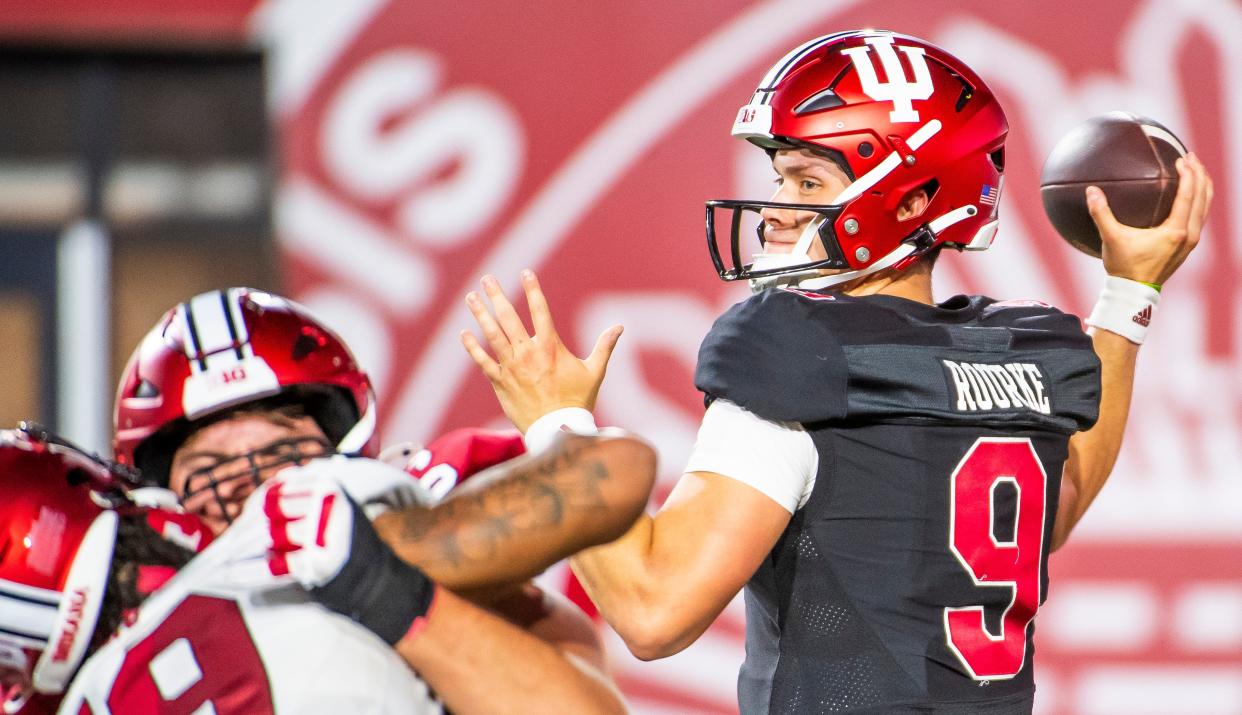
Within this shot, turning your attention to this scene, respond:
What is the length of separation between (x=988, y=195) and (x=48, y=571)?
1.39 meters

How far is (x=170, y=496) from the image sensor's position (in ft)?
5.40

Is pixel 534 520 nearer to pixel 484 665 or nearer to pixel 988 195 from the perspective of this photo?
pixel 484 665

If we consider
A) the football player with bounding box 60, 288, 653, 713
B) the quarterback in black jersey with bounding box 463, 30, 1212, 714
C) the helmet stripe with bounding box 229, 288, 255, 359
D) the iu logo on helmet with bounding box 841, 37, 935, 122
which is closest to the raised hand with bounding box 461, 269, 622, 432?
the quarterback in black jersey with bounding box 463, 30, 1212, 714

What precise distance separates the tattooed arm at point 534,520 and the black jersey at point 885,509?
376 millimetres

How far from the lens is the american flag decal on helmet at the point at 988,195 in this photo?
1993 millimetres

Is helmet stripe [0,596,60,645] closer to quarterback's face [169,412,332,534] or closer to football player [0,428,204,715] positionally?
football player [0,428,204,715]

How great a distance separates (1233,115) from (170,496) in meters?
3.97

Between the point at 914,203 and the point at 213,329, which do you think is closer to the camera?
the point at 213,329

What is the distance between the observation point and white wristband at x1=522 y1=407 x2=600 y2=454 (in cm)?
174

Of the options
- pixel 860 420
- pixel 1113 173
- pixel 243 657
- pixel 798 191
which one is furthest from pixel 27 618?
pixel 1113 173

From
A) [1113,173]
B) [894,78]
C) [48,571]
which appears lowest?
[48,571]

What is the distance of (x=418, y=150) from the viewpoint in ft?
14.6

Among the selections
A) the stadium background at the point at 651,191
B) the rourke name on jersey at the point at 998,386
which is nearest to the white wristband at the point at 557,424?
the rourke name on jersey at the point at 998,386

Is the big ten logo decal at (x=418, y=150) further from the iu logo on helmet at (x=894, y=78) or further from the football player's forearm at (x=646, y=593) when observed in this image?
the football player's forearm at (x=646, y=593)
